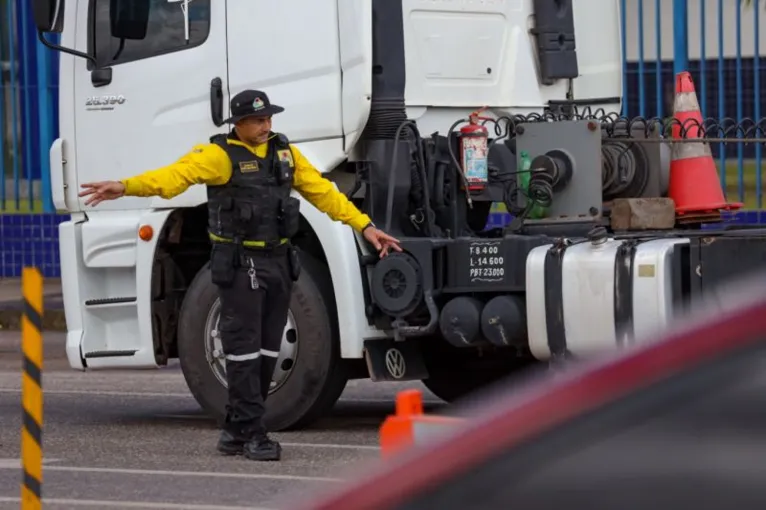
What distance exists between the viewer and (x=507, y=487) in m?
2.14

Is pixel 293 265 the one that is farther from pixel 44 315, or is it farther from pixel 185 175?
pixel 44 315

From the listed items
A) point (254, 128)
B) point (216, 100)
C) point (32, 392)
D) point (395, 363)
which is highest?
point (216, 100)

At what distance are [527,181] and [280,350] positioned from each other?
1.49 m

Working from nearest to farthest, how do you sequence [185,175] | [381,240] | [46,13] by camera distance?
[185,175]
[381,240]
[46,13]

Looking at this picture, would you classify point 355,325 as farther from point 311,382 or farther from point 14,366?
point 14,366

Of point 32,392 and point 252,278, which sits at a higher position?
point 252,278

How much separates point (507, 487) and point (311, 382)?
21.6 feet

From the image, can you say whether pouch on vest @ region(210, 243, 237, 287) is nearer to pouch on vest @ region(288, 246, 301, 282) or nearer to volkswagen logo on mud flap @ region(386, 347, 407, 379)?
pouch on vest @ region(288, 246, 301, 282)

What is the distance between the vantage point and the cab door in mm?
9078

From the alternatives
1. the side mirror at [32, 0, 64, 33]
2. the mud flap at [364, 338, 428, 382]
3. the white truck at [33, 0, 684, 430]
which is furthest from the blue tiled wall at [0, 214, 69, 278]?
the mud flap at [364, 338, 428, 382]

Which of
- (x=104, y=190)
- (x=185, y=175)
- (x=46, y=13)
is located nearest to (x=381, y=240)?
(x=185, y=175)

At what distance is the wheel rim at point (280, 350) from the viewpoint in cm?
878

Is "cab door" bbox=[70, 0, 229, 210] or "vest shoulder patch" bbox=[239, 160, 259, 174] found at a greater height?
"cab door" bbox=[70, 0, 229, 210]

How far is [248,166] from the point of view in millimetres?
8125
